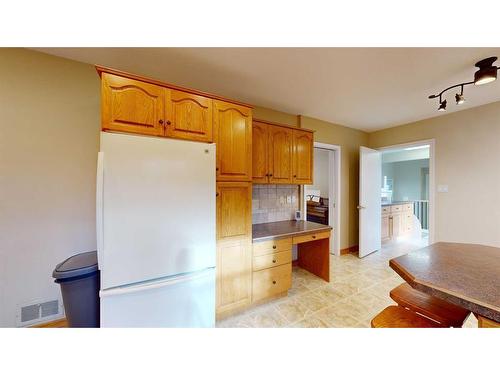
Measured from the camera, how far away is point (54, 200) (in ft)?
5.01

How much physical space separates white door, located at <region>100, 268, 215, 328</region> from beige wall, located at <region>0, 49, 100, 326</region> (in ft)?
2.66

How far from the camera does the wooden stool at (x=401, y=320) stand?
0.91 metres

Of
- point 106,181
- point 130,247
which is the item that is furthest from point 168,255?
point 106,181

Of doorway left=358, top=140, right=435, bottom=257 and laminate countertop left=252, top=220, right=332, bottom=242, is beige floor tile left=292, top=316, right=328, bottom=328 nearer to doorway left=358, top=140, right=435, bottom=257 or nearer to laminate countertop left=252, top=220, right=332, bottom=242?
laminate countertop left=252, top=220, right=332, bottom=242

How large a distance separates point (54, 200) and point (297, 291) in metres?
2.61

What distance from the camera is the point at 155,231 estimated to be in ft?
3.96

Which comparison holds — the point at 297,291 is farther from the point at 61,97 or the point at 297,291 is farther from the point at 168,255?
the point at 61,97

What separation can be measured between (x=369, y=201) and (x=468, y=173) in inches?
49.4

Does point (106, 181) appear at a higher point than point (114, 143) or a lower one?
lower

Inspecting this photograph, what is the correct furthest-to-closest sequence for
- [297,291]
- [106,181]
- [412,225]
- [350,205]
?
[412,225]
[350,205]
[297,291]
[106,181]

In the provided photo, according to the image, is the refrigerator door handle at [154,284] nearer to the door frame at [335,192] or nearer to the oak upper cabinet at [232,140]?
the oak upper cabinet at [232,140]

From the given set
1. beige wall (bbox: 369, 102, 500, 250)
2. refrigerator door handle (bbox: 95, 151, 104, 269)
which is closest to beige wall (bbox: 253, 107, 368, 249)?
beige wall (bbox: 369, 102, 500, 250)

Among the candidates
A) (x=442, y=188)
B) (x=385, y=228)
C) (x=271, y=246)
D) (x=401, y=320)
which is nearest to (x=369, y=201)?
(x=442, y=188)
